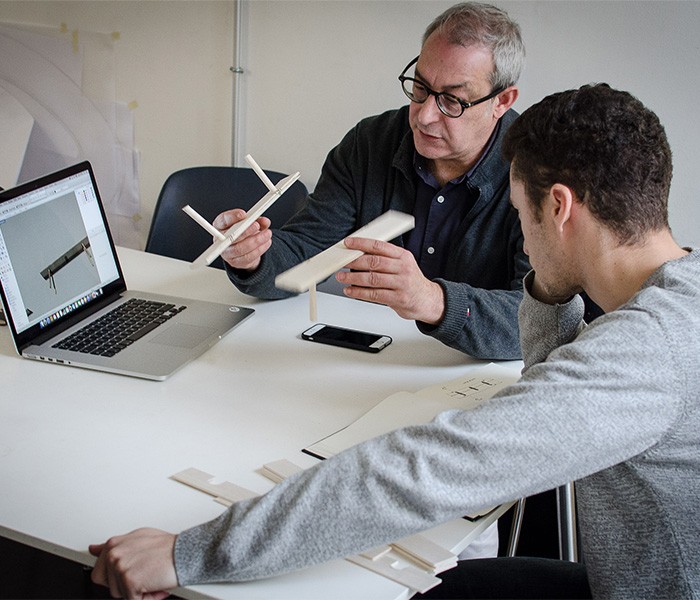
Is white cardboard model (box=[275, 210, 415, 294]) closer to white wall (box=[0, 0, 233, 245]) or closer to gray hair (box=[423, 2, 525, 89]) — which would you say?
gray hair (box=[423, 2, 525, 89])

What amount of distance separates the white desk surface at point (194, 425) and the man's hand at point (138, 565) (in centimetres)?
3

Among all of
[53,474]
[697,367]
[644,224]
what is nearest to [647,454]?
[697,367]

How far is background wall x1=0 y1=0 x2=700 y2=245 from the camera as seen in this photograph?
2.44 metres

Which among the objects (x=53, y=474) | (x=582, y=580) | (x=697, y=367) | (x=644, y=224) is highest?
(x=644, y=224)

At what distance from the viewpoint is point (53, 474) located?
124cm

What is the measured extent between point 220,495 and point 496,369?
636 millimetres

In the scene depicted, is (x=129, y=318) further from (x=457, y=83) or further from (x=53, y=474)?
(x=457, y=83)

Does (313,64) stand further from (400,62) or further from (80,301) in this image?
(80,301)

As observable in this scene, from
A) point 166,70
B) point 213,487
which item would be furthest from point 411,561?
point 166,70

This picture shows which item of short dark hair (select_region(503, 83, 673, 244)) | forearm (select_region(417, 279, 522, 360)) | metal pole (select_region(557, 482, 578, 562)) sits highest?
short dark hair (select_region(503, 83, 673, 244))

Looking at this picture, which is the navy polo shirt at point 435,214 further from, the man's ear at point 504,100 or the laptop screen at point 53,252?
the laptop screen at point 53,252

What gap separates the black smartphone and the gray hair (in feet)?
1.89

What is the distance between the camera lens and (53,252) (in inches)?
65.1

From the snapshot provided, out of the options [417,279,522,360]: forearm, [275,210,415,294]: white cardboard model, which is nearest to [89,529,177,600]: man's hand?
[275,210,415,294]: white cardboard model
